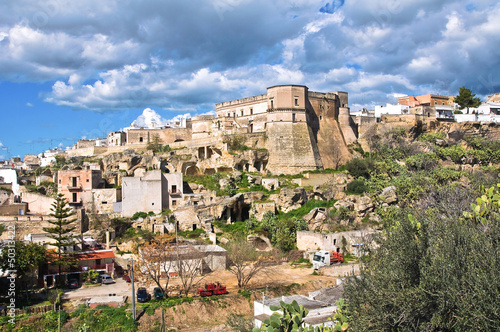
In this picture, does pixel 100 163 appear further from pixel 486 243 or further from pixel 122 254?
pixel 486 243

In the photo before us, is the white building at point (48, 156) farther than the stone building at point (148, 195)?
Yes

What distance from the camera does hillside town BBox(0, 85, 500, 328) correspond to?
21.5 metres

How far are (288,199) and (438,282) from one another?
2168cm

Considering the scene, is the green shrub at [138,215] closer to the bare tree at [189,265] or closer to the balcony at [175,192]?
the balcony at [175,192]

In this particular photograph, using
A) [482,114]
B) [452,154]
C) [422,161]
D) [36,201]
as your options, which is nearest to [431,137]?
[452,154]

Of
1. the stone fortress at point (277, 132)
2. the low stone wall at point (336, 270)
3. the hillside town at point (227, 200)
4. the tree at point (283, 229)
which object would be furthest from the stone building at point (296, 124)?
the low stone wall at point (336, 270)

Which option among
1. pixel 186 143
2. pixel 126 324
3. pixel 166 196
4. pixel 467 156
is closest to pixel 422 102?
pixel 467 156

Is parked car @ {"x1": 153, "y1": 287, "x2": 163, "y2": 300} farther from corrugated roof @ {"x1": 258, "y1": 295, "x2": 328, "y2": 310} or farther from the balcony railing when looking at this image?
corrugated roof @ {"x1": 258, "y1": 295, "x2": 328, "y2": 310}

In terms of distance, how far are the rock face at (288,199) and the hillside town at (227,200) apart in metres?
0.10

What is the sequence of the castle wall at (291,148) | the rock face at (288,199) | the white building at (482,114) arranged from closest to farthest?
the rock face at (288,199) < the castle wall at (291,148) < the white building at (482,114)

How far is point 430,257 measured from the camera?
976 centimetres

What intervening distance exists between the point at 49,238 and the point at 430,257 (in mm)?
21435

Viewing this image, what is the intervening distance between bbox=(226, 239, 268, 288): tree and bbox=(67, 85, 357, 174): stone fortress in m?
12.9

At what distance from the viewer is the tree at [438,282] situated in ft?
26.6
